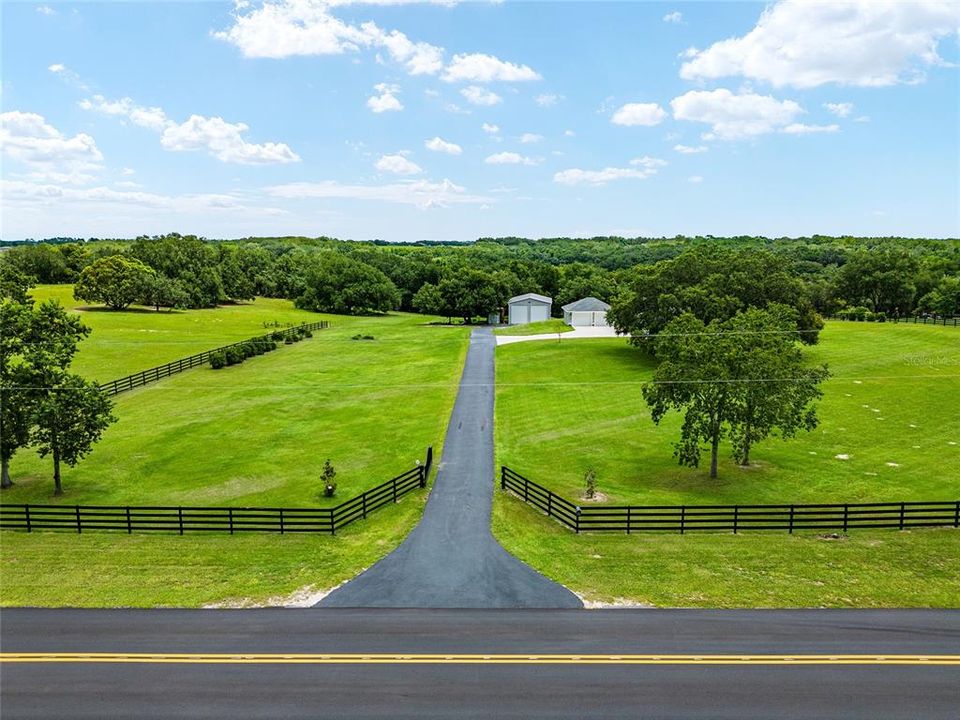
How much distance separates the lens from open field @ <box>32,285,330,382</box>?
63.2 m

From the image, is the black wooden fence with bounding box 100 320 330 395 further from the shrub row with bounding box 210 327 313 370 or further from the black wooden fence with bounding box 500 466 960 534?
the black wooden fence with bounding box 500 466 960 534

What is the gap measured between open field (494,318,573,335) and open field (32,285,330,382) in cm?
2302

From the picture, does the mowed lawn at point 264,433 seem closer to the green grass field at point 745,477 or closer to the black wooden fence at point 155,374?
the black wooden fence at point 155,374

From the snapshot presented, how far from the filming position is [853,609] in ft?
57.8

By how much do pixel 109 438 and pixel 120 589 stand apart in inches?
966

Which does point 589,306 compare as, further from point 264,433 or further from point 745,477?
point 745,477

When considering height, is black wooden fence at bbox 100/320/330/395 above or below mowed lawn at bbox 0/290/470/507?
above

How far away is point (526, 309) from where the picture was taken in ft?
314

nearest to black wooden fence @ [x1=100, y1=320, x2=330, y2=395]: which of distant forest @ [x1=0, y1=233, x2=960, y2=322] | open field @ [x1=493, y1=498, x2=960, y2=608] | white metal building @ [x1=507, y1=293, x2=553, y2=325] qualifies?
distant forest @ [x1=0, y1=233, x2=960, y2=322]

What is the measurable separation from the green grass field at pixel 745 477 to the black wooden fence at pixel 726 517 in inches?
24.7

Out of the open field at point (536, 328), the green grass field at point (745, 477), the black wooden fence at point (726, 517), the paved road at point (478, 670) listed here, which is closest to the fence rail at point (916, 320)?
the green grass field at point (745, 477)

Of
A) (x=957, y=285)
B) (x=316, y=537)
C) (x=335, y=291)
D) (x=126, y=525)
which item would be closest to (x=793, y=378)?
(x=316, y=537)

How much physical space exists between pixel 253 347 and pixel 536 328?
36.9 meters

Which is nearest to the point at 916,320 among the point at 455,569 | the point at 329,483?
the point at 329,483
